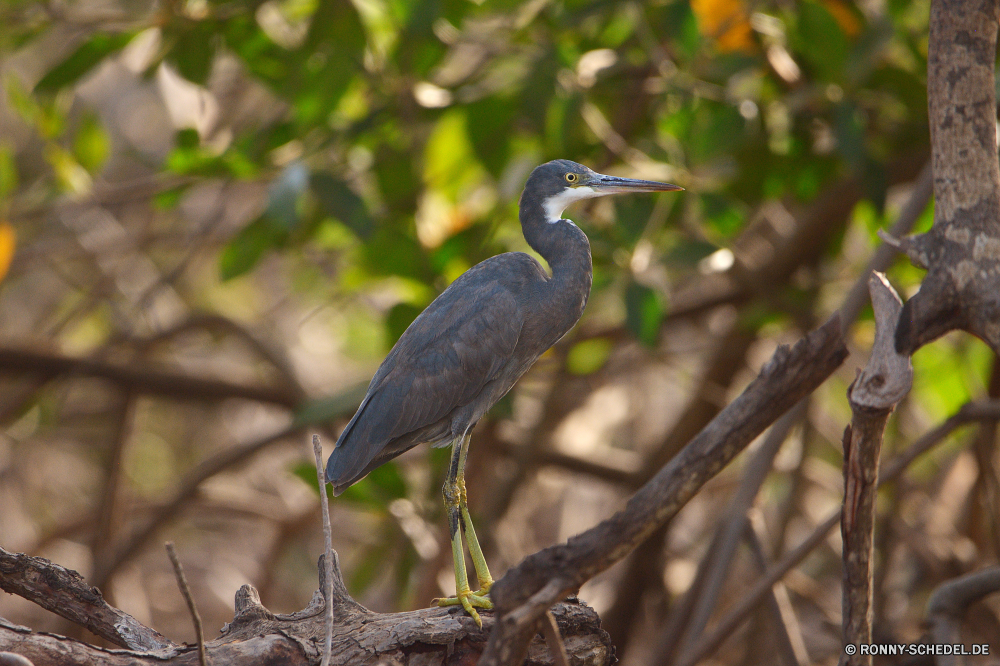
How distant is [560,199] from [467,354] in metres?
0.65

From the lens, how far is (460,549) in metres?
2.79

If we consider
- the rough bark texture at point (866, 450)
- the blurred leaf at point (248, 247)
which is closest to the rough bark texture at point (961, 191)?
the rough bark texture at point (866, 450)

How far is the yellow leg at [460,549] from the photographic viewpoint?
2.60 metres

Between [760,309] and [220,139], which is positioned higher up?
[220,139]

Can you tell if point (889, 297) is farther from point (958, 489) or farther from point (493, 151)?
point (958, 489)

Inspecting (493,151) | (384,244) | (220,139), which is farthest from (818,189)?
(220,139)

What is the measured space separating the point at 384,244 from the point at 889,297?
2636 millimetres

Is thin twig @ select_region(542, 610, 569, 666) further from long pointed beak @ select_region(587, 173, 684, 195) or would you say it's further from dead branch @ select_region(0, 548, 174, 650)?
long pointed beak @ select_region(587, 173, 684, 195)

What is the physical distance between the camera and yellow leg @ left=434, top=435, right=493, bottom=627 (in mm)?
2596

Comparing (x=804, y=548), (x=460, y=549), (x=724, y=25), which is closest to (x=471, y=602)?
(x=460, y=549)

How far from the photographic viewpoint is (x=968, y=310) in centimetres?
189

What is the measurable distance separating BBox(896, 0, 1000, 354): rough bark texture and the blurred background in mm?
1313

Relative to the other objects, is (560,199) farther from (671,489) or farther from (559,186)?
(671,489)

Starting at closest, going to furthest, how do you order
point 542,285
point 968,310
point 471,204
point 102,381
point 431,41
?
point 968,310 < point 542,285 < point 431,41 < point 471,204 < point 102,381
